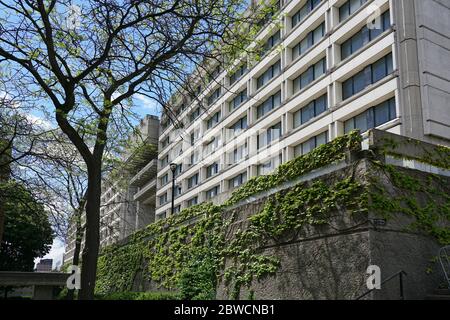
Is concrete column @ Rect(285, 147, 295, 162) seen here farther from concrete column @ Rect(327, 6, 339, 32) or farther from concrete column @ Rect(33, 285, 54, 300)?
concrete column @ Rect(33, 285, 54, 300)

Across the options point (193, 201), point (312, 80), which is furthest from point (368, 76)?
point (193, 201)

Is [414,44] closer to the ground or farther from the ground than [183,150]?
closer to the ground

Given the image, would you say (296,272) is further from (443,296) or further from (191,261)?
(191,261)

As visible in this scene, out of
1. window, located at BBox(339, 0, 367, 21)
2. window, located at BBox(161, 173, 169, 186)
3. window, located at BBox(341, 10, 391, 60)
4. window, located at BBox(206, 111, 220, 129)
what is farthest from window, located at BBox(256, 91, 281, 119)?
window, located at BBox(161, 173, 169, 186)

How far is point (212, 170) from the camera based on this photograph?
48219mm

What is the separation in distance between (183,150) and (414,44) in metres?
32.2

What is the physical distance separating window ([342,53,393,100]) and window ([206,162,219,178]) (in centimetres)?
1857

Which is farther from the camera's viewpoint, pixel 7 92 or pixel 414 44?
pixel 414 44

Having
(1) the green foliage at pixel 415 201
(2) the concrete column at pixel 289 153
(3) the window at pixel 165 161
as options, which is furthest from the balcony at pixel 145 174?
(1) the green foliage at pixel 415 201

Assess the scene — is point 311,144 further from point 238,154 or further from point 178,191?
point 178,191

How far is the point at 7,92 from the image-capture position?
1362cm

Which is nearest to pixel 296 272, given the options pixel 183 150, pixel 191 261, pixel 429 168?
pixel 429 168
